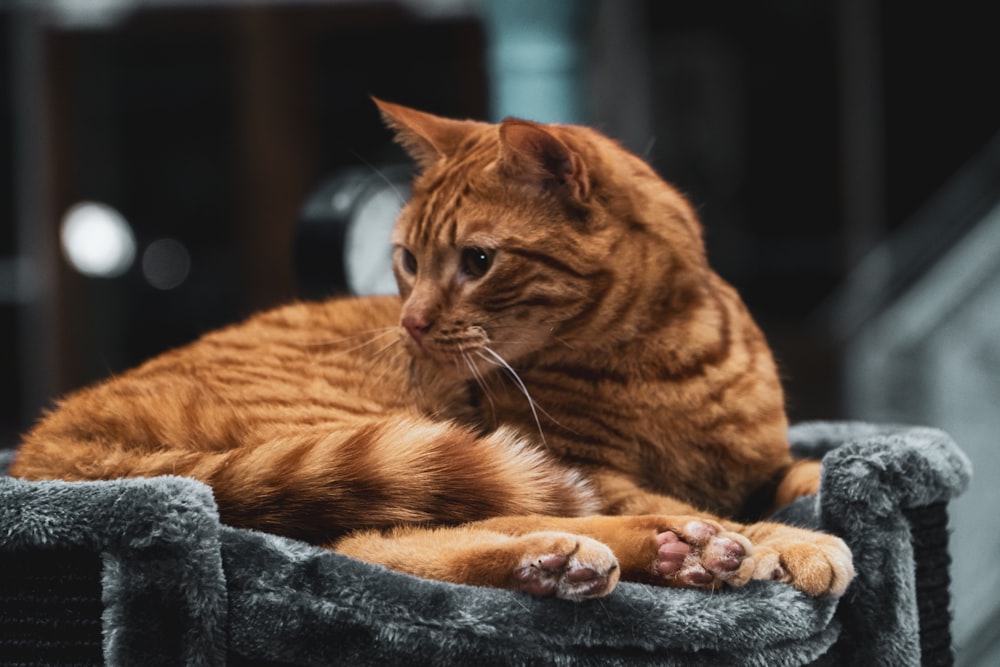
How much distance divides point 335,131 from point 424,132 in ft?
9.07

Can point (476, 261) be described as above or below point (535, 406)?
above

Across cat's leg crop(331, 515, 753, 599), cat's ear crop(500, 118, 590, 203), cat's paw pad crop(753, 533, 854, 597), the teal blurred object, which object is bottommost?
cat's paw pad crop(753, 533, 854, 597)

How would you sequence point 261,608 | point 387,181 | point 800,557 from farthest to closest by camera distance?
1. point 387,181
2. point 800,557
3. point 261,608

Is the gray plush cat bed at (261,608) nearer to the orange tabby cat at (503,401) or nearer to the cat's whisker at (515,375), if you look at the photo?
the orange tabby cat at (503,401)

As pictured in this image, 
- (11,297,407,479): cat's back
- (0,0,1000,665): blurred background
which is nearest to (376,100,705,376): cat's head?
(11,297,407,479): cat's back

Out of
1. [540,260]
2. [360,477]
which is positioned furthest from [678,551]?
[540,260]

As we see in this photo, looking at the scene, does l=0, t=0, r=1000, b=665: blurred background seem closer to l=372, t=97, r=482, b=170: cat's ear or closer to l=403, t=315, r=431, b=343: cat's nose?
l=372, t=97, r=482, b=170: cat's ear

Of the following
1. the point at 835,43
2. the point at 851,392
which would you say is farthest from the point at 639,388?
the point at 835,43

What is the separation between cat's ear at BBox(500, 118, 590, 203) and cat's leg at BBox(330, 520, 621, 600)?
46 cm

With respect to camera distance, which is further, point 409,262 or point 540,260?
point 409,262

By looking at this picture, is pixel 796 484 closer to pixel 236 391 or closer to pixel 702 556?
pixel 702 556

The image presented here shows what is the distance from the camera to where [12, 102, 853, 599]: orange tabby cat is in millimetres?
1023

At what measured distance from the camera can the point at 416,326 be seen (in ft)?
4.27

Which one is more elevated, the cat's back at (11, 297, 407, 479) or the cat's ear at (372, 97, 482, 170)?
the cat's ear at (372, 97, 482, 170)
